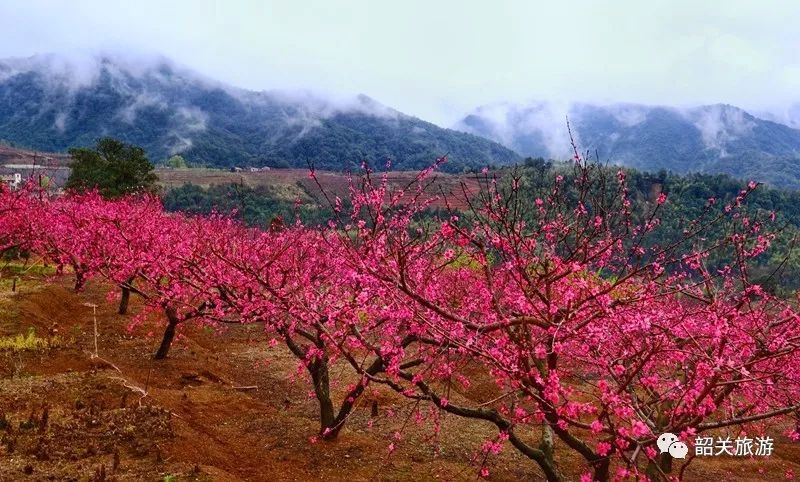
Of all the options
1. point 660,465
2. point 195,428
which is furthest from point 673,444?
point 195,428

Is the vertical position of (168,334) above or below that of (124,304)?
above

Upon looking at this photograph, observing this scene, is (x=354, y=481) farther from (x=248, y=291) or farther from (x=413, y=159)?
(x=413, y=159)

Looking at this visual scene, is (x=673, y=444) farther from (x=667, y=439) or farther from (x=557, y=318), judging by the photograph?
(x=557, y=318)

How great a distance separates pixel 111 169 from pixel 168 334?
28.5 metres

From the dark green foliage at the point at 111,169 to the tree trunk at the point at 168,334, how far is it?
2512cm

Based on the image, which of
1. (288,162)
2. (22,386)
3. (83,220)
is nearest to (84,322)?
(83,220)

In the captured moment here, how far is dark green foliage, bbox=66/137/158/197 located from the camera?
39500mm

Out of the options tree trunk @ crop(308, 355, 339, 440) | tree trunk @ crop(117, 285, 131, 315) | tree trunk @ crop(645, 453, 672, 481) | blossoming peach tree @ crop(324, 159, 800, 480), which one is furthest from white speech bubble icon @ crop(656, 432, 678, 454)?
tree trunk @ crop(117, 285, 131, 315)

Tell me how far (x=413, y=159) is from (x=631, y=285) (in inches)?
6970

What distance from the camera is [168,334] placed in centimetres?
1662

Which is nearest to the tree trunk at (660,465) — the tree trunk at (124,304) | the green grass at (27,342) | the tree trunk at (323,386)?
the tree trunk at (323,386)

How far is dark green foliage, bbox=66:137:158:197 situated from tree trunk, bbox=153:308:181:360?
25117 mm

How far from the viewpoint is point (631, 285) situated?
30.7ft

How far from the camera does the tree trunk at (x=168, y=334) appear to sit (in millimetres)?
15609
